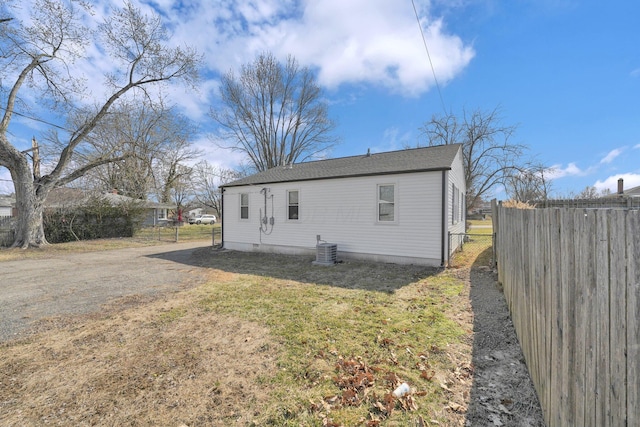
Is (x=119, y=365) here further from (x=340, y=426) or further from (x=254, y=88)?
(x=254, y=88)

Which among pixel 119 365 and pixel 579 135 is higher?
pixel 579 135

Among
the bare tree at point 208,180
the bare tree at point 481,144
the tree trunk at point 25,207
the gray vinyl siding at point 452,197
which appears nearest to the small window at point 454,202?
the gray vinyl siding at point 452,197

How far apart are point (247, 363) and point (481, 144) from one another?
88.4ft

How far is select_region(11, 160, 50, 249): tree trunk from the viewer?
46.6 ft

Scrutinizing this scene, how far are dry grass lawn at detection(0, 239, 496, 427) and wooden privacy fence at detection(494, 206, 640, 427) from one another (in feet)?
2.98

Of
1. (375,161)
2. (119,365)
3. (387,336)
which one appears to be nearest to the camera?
(119,365)

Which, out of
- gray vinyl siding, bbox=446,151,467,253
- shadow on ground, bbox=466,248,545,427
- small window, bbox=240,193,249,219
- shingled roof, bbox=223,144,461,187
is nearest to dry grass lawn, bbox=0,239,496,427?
shadow on ground, bbox=466,248,545,427

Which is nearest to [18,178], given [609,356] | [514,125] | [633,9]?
[609,356]

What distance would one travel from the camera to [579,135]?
2034 centimetres

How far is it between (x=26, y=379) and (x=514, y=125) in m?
28.2

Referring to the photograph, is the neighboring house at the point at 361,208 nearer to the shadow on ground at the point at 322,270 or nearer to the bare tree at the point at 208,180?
the shadow on ground at the point at 322,270

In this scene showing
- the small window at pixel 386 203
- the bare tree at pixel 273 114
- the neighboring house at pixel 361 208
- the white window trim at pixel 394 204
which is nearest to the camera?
the neighboring house at pixel 361 208

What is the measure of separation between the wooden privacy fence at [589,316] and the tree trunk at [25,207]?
20.3 m

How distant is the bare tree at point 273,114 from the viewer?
87.5 ft
